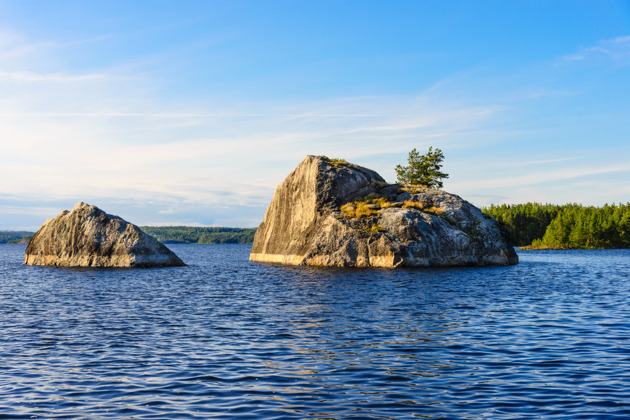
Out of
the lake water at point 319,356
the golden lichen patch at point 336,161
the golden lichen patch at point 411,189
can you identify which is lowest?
the lake water at point 319,356

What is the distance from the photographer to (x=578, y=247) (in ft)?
513

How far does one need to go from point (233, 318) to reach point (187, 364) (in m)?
8.63

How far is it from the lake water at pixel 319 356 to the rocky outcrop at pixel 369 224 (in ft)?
71.7

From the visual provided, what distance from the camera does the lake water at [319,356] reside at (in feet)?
39.3

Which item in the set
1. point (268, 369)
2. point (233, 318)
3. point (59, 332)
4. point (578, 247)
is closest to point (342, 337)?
point (268, 369)

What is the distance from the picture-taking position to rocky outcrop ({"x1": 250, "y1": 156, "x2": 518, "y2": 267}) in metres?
Answer: 55.2

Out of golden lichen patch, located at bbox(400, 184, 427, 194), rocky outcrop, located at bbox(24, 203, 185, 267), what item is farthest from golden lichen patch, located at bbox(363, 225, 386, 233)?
rocky outcrop, located at bbox(24, 203, 185, 267)

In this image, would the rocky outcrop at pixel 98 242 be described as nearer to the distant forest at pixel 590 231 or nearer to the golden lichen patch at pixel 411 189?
the golden lichen patch at pixel 411 189

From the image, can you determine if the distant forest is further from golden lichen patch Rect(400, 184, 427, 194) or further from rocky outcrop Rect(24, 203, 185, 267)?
rocky outcrop Rect(24, 203, 185, 267)

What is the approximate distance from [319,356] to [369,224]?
4005 centimetres

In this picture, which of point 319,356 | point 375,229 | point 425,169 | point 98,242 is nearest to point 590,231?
point 425,169

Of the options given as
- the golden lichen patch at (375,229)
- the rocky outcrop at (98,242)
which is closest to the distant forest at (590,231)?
the golden lichen patch at (375,229)

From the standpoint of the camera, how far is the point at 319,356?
16.7 m

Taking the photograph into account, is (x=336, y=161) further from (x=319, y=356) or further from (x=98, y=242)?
(x=319, y=356)
